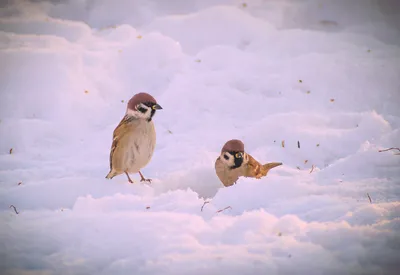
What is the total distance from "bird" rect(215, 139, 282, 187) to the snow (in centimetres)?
23

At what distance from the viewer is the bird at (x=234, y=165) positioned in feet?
11.9

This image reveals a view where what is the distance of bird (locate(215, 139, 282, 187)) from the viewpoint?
3.62 m

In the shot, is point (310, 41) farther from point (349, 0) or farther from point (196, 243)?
point (196, 243)

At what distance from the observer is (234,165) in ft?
11.9

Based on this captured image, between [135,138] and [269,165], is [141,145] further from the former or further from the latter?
[269,165]

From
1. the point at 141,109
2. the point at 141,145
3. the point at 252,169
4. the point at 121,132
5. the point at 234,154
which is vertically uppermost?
the point at 141,109

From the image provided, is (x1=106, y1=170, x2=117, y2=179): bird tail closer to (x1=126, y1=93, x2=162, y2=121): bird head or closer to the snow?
the snow

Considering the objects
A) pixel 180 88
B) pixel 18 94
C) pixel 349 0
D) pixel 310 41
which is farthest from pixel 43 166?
pixel 349 0

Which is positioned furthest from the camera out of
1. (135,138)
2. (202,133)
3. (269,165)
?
(202,133)

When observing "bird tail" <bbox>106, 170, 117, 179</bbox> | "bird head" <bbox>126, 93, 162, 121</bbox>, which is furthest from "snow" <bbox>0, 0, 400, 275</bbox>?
"bird head" <bbox>126, 93, 162, 121</bbox>

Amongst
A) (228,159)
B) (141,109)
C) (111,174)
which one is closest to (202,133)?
(228,159)

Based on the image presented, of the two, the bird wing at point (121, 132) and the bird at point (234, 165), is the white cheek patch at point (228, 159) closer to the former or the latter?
the bird at point (234, 165)

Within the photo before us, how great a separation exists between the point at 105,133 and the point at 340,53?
317 cm

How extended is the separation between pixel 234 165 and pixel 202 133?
0.94 m
